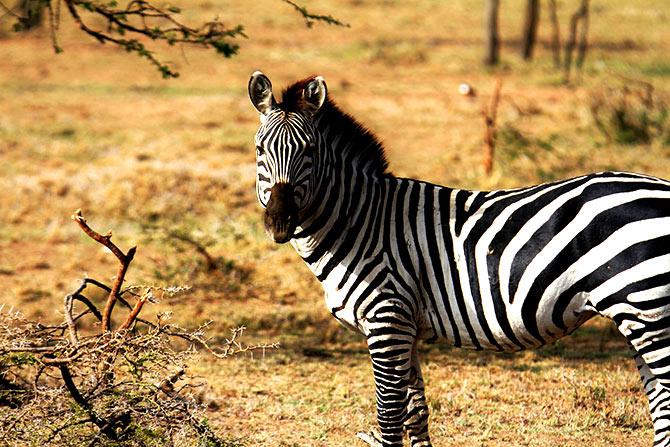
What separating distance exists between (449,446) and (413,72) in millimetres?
17605

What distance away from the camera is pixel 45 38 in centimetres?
2600

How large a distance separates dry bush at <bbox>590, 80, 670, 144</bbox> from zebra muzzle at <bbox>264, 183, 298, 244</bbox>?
1095 centimetres

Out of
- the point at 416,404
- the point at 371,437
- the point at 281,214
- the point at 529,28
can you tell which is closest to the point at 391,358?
the point at 416,404

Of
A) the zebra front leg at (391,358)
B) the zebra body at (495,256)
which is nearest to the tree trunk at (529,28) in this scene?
the zebra body at (495,256)

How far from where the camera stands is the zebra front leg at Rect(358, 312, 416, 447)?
16.6 ft

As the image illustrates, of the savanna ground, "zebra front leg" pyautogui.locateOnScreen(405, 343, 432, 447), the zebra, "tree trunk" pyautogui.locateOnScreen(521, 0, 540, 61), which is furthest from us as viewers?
"tree trunk" pyautogui.locateOnScreen(521, 0, 540, 61)

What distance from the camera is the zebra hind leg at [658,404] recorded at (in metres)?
5.07

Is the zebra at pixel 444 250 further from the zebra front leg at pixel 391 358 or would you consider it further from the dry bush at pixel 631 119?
the dry bush at pixel 631 119

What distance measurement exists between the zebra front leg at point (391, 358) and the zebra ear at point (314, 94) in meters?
1.16

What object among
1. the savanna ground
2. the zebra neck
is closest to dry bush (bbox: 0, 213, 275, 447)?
the zebra neck

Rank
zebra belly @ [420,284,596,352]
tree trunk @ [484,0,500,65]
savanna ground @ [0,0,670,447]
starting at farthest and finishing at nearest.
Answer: tree trunk @ [484,0,500,65], savanna ground @ [0,0,670,447], zebra belly @ [420,284,596,352]

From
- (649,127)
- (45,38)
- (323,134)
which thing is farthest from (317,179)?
(45,38)

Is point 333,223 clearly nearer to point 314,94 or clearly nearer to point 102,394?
point 314,94

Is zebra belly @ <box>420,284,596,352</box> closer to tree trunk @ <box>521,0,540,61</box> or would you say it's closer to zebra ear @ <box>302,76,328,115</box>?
zebra ear @ <box>302,76,328,115</box>
